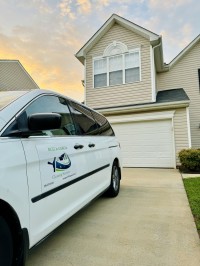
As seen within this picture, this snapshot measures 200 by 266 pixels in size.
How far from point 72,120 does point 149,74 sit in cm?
886

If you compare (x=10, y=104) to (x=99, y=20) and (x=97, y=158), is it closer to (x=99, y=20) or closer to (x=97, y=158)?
(x=97, y=158)

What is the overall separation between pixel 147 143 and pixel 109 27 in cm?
674

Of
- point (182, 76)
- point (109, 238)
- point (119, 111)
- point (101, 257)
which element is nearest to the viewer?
point (101, 257)

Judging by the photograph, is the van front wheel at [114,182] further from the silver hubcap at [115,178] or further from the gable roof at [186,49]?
the gable roof at [186,49]

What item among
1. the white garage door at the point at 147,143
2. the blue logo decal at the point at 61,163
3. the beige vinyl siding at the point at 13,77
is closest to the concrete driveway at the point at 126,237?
the blue logo decal at the point at 61,163

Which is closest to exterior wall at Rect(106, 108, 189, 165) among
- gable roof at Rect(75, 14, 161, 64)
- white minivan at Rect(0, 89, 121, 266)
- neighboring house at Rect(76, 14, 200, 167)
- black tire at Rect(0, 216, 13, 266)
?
neighboring house at Rect(76, 14, 200, 167)

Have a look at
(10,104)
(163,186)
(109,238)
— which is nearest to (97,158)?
(109,238)

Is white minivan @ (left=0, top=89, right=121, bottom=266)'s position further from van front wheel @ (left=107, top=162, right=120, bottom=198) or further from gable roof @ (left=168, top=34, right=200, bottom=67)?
gable roof @ (left=168, top=34, right=200, bottom=67)

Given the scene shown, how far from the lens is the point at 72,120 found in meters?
3.41

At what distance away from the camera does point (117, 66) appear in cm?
1211

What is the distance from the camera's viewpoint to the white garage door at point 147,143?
34.0ft

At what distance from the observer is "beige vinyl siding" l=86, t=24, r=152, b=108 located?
11430 mm

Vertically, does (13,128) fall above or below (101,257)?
above

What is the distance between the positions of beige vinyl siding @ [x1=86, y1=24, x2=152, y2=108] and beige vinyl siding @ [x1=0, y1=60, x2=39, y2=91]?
8.04 metres
